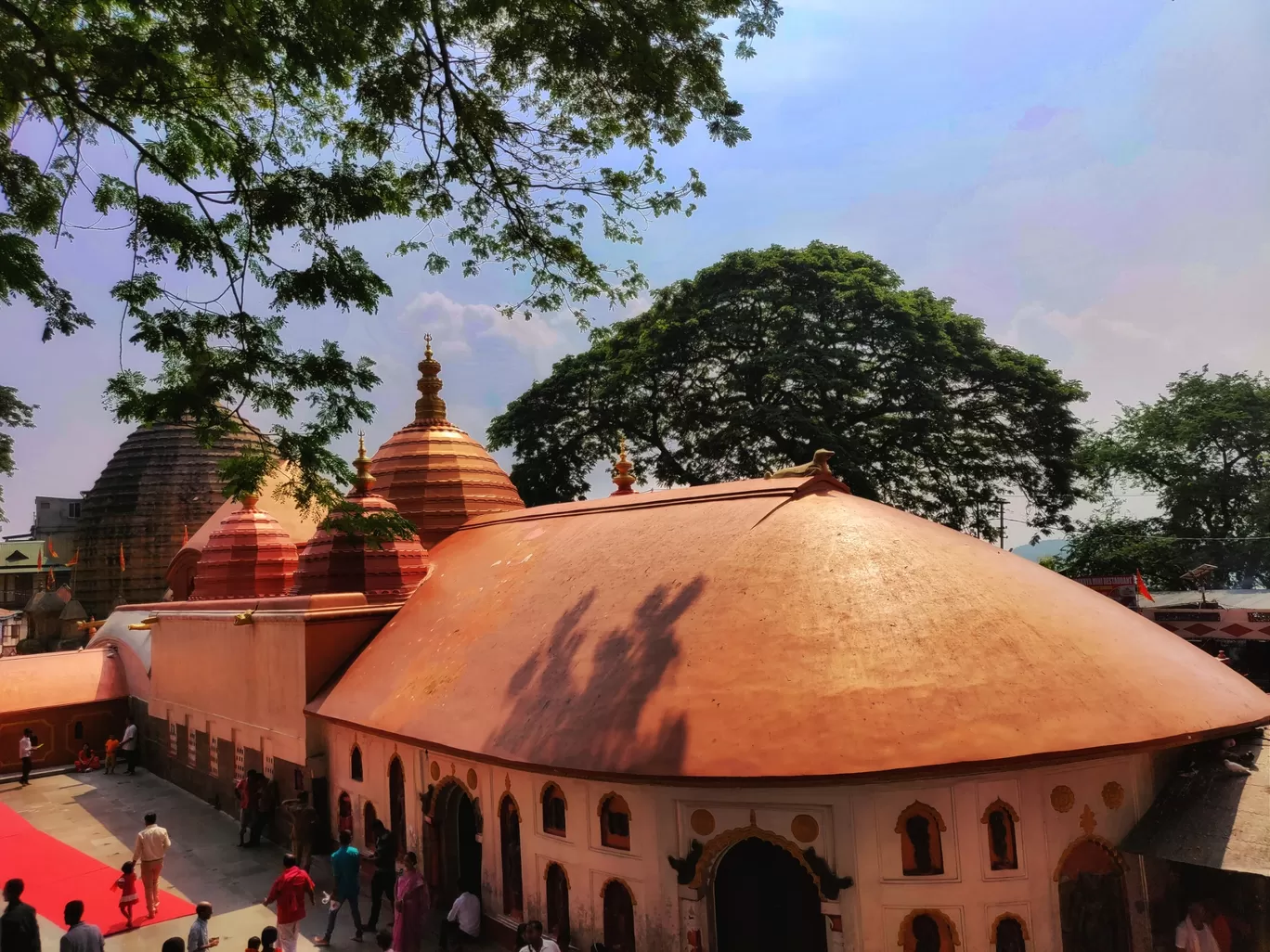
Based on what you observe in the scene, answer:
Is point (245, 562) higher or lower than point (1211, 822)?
higher

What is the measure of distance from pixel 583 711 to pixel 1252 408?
31401 millimetres

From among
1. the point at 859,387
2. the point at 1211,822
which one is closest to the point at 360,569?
the point at 1211,822

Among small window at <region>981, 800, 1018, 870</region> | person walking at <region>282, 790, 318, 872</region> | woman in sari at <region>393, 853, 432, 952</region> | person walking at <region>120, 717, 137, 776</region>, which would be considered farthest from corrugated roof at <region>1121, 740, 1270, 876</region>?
person walking at <region>120, 717, 137, 776</region>

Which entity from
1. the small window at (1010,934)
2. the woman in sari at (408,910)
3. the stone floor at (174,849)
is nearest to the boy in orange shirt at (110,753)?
the stone floor at (174,849)

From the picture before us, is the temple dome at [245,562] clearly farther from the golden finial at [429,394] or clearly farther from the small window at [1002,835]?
the small window at [1002,835]

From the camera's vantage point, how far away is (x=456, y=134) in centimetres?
983

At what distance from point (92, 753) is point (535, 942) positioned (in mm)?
18388

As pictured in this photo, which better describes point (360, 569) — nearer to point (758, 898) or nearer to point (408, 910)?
point (408, 910)

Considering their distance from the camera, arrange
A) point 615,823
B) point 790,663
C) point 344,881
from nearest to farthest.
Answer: point 790,663
point 615,823
point 344,881

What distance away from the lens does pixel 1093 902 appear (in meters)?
7.80

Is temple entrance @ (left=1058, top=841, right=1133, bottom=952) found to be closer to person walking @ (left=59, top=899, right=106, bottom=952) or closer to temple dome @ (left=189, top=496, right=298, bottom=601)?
person walking @ (left=59, top=899, right=106, bottom=952)

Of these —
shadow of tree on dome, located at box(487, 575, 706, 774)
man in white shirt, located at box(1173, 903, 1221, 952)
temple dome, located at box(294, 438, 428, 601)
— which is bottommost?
man in white shirt, located at box(1173, 903, 1221, 952)

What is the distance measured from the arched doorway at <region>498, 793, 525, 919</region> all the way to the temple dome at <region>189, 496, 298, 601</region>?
11371mm

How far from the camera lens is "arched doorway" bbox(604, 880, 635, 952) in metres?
8.24
